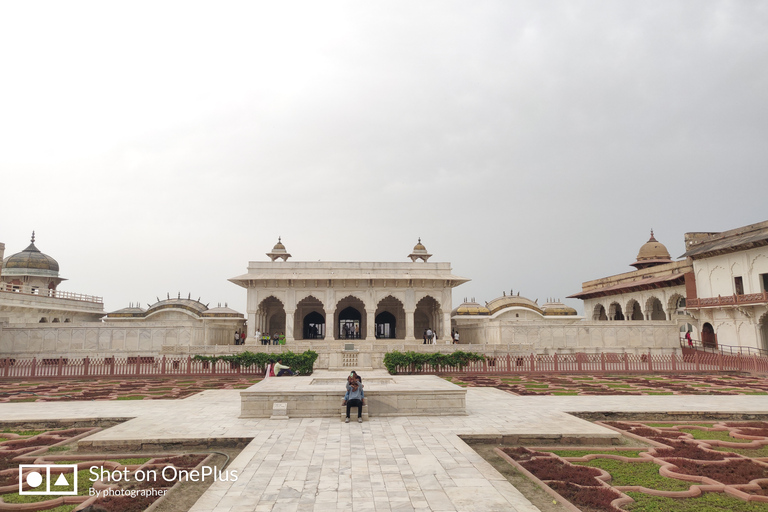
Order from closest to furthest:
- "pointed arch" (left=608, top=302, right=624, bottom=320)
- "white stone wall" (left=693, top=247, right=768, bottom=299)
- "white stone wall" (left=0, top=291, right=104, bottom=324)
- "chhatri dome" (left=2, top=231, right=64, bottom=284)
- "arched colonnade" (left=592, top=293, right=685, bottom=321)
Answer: "white stone wall" (left=693, top=247, right=768, bottom=299), "white stone wall" (left=0, top=291, right=104, bottom=324), "arched colonnade" (left=592, top=293, right=685, bottom=321), "pointed arch" (left=608, top=302, right=624, bottom=320), "chhatri dome" (left=2, top=231, right=64, bottom=284)

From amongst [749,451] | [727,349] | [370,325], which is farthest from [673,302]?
[749,451]

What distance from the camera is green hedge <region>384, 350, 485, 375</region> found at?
55.7 feet

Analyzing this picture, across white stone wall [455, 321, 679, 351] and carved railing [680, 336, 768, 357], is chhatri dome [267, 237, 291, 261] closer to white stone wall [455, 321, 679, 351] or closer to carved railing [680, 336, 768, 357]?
white stone wall [455, 321, 679, 351]

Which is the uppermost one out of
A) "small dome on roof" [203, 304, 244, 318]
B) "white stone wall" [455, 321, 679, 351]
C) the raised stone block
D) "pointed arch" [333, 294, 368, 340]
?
"small dome on roof" [203, 304, 244, 318]

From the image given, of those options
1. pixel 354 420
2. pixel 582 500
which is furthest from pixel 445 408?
pixel 582 500

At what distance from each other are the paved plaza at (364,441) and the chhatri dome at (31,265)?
3340cm

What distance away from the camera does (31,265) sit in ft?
125

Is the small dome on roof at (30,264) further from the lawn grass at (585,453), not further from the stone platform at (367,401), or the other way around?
the lawn grass at (585,453)

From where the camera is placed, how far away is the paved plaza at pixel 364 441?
4.61 metres

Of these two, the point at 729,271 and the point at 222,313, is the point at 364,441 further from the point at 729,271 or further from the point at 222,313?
the point at 222,313

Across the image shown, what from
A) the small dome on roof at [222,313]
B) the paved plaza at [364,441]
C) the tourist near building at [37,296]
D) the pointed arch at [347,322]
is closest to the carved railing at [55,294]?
the tourist near building at [37,296]

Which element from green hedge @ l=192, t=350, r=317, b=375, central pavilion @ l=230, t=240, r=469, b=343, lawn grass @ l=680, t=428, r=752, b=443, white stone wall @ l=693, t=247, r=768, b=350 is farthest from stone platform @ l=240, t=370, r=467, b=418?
white stone wall @ l=693, t=247, r=768, b=350

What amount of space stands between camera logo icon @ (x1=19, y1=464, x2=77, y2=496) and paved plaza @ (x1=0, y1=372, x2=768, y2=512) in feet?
3.38

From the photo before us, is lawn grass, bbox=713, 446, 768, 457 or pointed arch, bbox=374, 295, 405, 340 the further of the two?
pointed arch, bbox=374, 295, 405, 340
